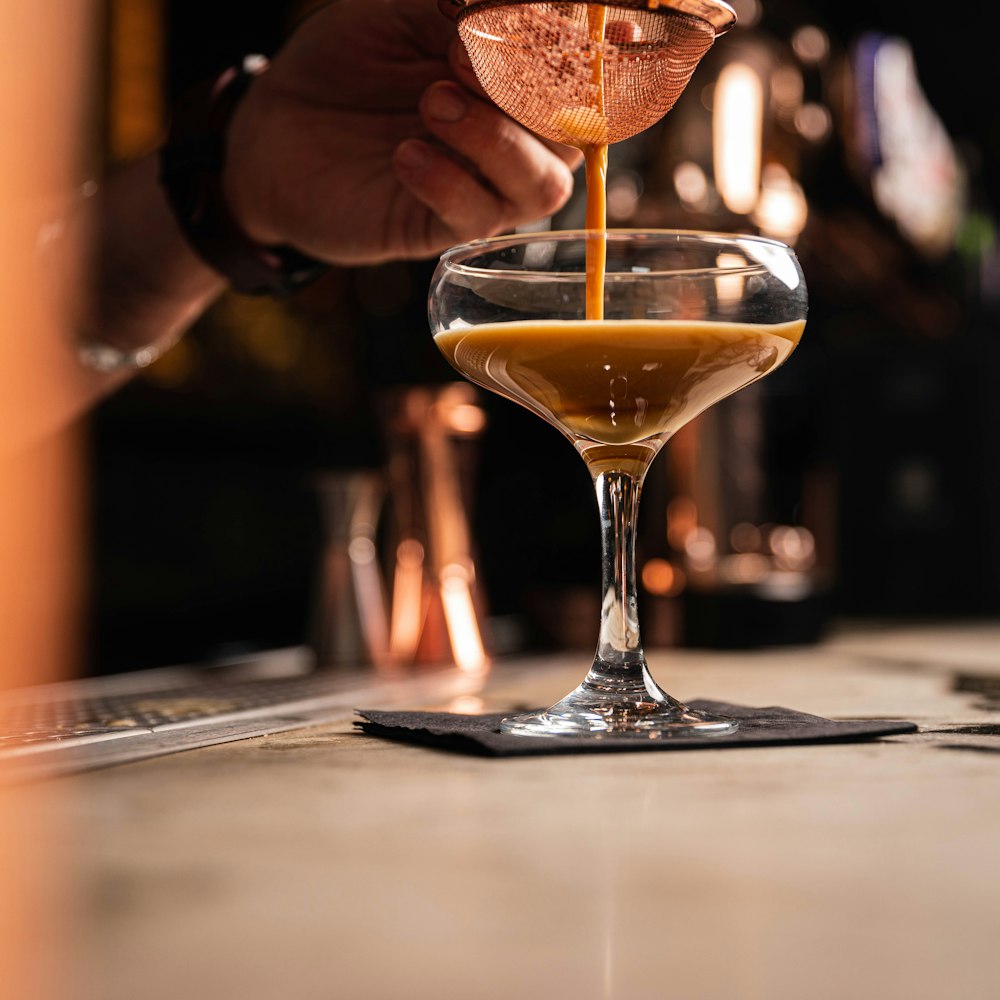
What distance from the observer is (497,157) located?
1110 millimetres

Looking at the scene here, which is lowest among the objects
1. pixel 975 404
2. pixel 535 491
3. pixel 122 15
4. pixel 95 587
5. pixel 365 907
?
pixel 365 907

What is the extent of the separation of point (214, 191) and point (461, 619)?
730 millimetres

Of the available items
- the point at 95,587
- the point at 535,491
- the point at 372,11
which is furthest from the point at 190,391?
the point at 372,11

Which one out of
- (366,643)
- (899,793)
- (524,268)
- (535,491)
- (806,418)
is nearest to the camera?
(899,793)

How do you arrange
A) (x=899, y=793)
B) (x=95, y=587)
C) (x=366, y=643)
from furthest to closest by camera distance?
(x=95, y=587) → (x=366, y=643) → (x=899, y=793)

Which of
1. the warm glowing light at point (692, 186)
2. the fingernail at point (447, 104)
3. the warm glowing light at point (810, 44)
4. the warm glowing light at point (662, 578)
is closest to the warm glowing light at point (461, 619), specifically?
the warm glowing light at point (662, 578)

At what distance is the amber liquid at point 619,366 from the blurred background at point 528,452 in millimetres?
865

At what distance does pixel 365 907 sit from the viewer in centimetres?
46

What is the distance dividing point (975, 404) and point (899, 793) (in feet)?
7.92

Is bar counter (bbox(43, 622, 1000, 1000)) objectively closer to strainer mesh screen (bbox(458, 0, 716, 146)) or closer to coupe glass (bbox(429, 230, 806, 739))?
coupe glass (bbox(429, 230, 806, 739))

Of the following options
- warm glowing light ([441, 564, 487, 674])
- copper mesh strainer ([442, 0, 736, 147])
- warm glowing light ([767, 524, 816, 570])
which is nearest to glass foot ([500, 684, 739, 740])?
copper mesh strainer ([442, 0, 736, 147])

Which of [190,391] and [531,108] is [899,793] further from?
[190,391]

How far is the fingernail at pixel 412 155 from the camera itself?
3.69ft

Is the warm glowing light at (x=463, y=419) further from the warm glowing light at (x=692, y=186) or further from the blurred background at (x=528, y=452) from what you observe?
the warm glowing light at (x=692, y=186)
